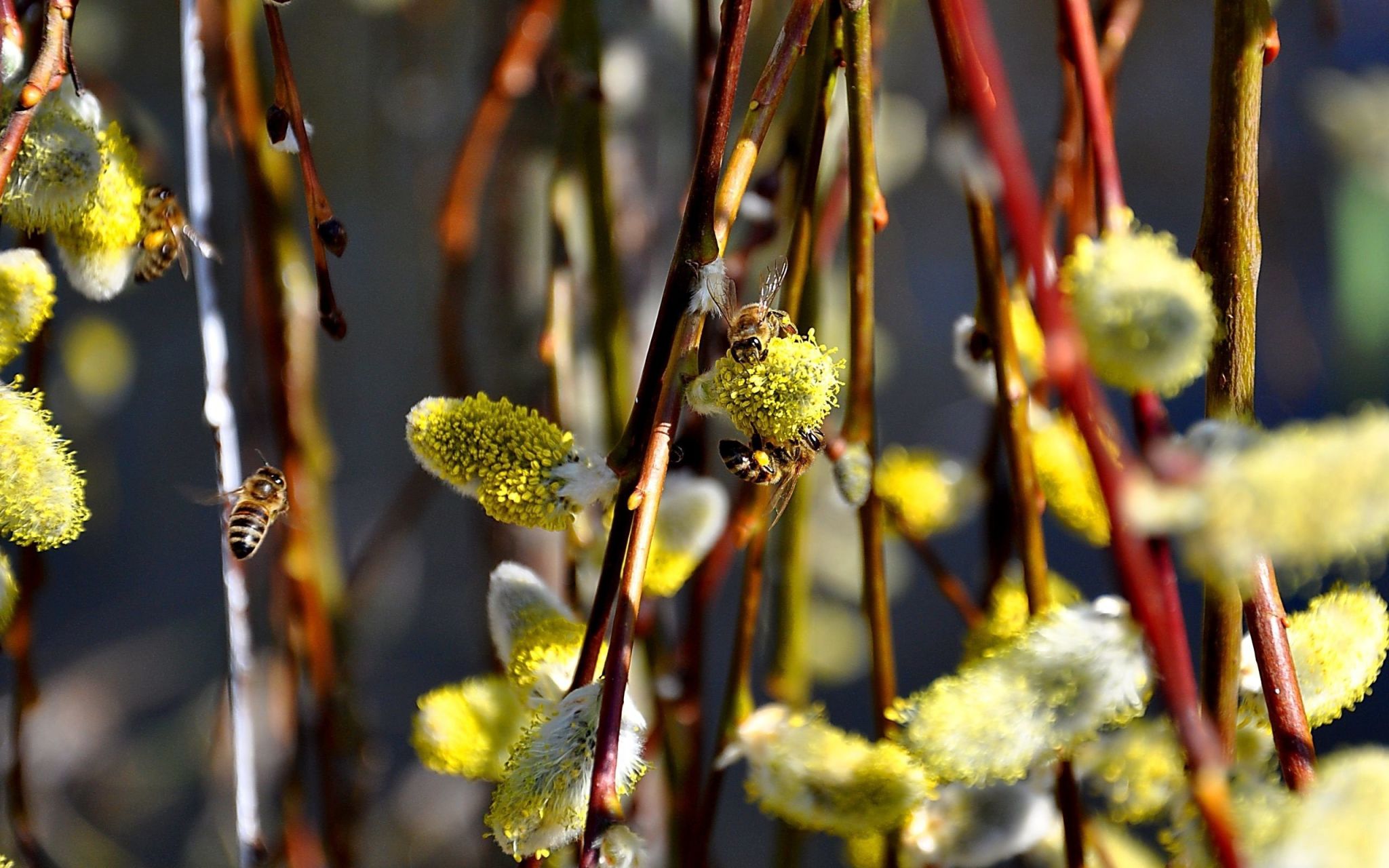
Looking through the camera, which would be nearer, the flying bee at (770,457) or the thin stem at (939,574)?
the flying bee at (770,457)

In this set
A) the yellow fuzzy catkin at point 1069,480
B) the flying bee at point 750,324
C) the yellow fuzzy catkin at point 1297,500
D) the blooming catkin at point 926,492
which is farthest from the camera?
the blooming catkin at point 926,492

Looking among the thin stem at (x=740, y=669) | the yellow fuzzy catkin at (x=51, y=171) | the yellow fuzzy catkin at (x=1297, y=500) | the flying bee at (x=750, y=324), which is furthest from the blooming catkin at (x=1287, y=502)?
the yellow fuzzy catkin at (x=51, y=171)

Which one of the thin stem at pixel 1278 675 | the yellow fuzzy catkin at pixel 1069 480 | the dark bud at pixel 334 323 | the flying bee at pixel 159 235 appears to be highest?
the yellow fuzzy catkin at pixel 1069 480

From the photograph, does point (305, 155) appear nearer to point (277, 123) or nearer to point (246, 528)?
point (277, 123)

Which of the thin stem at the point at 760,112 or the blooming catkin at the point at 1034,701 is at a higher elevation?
the thin stem at the point at 760,112

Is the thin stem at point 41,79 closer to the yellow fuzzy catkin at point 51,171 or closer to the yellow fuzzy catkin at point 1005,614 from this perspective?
the yellow fuzzy catkin at point 51,171

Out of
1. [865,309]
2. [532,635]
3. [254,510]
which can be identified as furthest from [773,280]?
[254,510]

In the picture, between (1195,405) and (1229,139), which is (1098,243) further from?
(1195,405)
